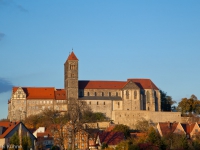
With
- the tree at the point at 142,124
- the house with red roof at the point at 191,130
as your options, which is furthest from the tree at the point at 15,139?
the tree at the point at 142,124

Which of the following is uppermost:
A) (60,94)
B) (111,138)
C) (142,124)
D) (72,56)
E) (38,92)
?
(72,56)

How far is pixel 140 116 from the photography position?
10600 centimetres

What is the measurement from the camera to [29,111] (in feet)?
357

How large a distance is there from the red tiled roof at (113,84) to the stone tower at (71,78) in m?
2.64

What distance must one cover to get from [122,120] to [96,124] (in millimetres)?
7761

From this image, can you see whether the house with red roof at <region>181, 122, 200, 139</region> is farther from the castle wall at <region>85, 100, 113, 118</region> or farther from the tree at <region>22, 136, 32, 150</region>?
the tree at <region>22, 136, 32, 150</region>

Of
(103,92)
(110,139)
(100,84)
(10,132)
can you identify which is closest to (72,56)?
(100,84)

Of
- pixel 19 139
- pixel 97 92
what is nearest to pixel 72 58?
pixel 97 92

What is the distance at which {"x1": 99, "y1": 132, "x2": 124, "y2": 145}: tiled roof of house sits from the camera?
220 feet

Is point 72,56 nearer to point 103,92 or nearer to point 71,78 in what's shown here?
point 71,78

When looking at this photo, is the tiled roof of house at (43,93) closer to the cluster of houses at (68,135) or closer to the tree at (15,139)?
the cluster of houses at (68,135)

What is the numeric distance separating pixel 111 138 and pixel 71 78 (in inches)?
1650

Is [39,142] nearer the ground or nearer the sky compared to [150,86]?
nearer the ground

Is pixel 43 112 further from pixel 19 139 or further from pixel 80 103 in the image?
pixel 19 139
